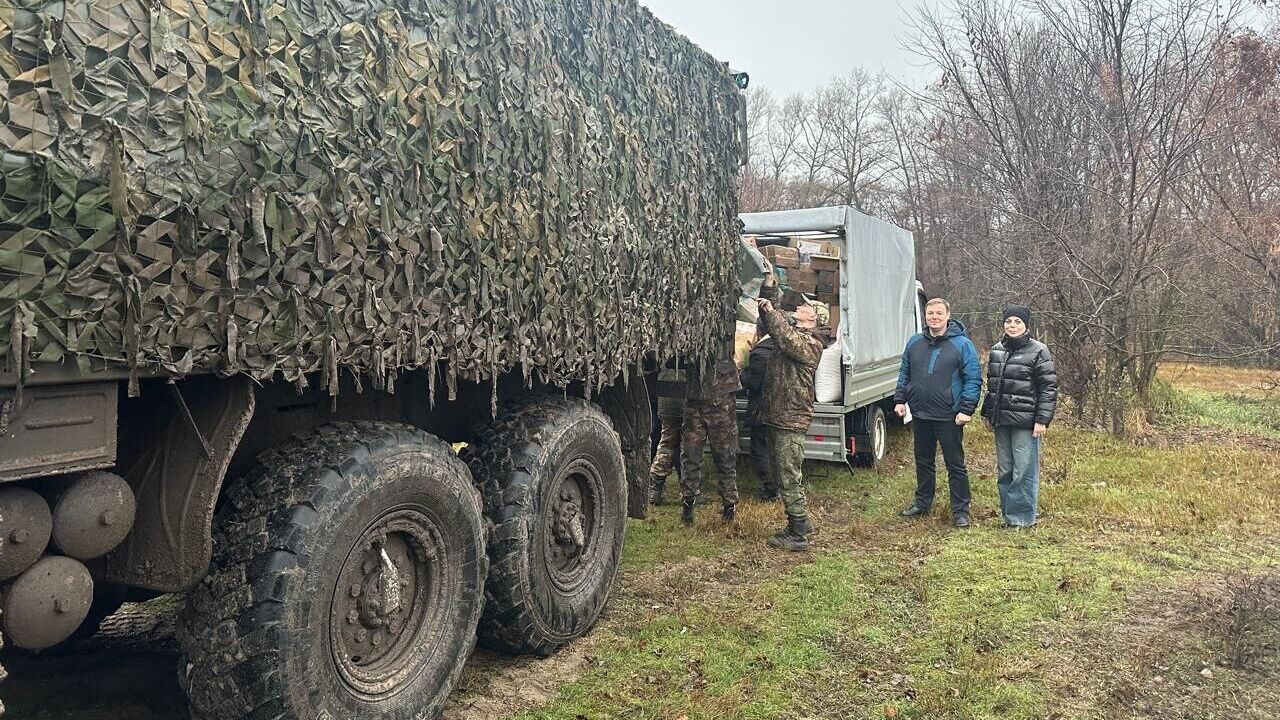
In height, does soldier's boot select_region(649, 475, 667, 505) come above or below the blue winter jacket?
below

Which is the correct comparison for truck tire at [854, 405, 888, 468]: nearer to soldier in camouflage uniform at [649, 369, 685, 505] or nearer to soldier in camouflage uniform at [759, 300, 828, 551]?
soldier in camouflage uniform at [649, 369, 685, 505]

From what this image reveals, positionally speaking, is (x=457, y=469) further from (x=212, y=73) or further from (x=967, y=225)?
(x=967, y=225)

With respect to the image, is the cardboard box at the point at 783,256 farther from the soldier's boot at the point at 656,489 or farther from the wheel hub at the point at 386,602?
the wheel hub at the point at 386,602

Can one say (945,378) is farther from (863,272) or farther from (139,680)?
(139,680)

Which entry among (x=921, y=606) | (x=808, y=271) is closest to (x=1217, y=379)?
(x=808, y=271)

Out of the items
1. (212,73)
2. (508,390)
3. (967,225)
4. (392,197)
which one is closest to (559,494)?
(508,390)

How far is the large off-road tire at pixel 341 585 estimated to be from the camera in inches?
108

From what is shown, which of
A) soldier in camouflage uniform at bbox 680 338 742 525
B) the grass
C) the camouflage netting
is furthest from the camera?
soldier in camouflage uniform at bbox 680 338 742 525

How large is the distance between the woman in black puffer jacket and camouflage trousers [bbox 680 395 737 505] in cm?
226

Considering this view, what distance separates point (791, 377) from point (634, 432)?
64.7 inches

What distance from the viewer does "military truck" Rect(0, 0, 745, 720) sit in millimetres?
2139

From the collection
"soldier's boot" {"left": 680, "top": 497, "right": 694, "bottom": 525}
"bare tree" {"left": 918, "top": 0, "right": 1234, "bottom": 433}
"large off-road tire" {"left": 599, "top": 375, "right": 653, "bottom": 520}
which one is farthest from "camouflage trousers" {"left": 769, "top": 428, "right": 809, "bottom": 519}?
"bare tree" {"left": 918, "top": 0, "right": 1234, "bottom": 433}

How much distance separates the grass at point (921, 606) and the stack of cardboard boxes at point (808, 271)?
1968 mm

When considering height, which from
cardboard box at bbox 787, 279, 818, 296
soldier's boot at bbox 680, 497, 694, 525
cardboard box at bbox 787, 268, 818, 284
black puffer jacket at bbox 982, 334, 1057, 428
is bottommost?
soldier's boot at bbox 680, 497, 694, 525
